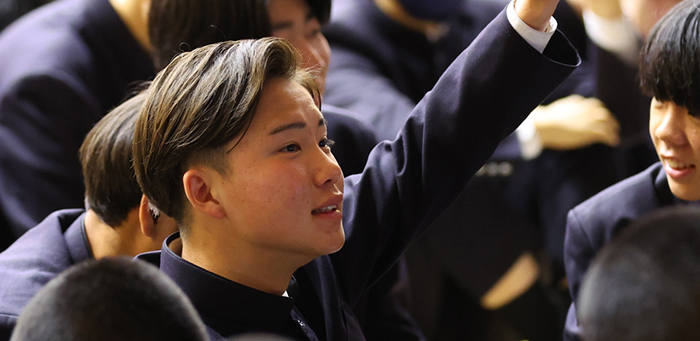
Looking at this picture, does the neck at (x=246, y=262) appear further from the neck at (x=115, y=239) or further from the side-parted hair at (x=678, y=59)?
the side-parted hair at (x=678, y=59)

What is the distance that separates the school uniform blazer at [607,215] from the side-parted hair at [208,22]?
2.47 ft

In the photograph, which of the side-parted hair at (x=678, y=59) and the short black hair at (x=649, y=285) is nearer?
the short black hair at (x=649, y=285)

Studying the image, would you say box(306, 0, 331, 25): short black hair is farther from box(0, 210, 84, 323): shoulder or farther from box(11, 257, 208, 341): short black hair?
box(11, 257, 208, 341): short black hair

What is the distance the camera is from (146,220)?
1.42m

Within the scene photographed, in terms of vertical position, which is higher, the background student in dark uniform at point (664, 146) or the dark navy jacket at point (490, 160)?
the background student in dark uniform at point (664, 146)

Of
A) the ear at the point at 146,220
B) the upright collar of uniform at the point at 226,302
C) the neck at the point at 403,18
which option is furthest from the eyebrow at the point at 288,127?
the neck at the point at 403,18

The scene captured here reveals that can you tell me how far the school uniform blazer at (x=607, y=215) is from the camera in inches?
66.9

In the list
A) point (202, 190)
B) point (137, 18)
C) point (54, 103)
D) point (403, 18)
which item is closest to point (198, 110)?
point (202, 190)

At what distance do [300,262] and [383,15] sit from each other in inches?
67.6

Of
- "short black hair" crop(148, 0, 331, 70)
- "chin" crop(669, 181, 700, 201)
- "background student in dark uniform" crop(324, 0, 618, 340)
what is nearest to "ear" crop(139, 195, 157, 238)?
"short black hair" crop(148, 0, 331, 70)

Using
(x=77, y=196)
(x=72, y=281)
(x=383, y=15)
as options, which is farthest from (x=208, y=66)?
Result: (x=383, y=15)

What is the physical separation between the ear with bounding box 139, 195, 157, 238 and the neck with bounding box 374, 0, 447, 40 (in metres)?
1.56

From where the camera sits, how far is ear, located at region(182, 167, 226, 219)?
122 centimetres

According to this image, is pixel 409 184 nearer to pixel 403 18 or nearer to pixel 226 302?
pixel 226 302
